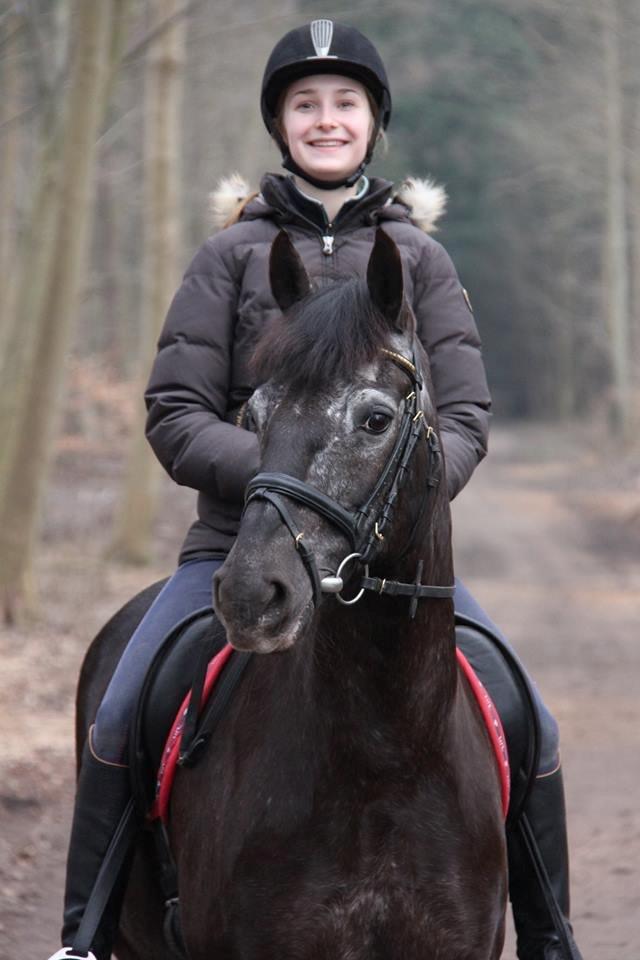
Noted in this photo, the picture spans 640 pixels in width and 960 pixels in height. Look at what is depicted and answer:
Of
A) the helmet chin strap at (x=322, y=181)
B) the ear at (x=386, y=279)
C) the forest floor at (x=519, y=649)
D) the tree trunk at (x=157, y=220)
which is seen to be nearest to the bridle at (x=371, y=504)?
the ear at (x=386, y=279)

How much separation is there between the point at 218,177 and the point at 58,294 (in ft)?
61.8

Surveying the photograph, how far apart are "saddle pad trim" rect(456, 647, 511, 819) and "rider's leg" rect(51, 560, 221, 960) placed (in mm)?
799

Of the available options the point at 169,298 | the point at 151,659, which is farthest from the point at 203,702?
the point at 169,298

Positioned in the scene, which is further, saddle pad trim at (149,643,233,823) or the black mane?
saddle pad trim at (149,643,233,823)

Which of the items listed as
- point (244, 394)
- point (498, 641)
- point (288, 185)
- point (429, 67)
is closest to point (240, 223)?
point (288, 185)

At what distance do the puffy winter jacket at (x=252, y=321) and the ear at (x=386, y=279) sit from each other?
0.58m

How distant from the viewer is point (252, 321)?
4352 mm

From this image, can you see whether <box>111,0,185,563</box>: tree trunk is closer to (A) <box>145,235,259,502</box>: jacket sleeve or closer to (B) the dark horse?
(A) <box>145,235,259,502</box>: jacket sleeve

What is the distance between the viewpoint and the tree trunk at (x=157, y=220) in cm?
1903

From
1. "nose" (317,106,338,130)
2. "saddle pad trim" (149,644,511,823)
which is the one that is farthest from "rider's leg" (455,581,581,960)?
"nose" (317,106,338,130)

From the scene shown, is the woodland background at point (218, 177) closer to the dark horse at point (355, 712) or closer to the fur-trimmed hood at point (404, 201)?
the fur-trimmed hood at point (404, 201)

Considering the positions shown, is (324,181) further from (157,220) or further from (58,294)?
(157,220)

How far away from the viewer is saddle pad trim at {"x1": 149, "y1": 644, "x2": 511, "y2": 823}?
13.5 feet

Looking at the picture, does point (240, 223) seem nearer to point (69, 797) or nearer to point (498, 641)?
point (498, 641)
